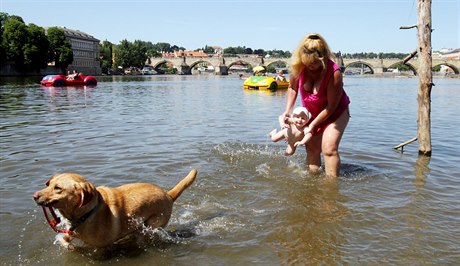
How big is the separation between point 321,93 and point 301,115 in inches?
16.7

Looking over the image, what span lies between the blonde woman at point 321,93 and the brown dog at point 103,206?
102 inches

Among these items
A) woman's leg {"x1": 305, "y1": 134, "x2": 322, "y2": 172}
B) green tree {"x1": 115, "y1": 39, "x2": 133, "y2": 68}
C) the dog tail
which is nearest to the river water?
woman's leg {"x1": 305, "y1": 134, "x2": 322, "y2": 172}

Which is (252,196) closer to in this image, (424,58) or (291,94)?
(291,94)

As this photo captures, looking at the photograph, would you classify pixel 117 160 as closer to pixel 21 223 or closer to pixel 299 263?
pixel 21 223

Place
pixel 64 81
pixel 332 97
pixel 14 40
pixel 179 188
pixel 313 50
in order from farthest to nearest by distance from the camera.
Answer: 1. pixel 14 40
2. pixel 64 81
3. pixel 332 97
4. pixel 313 50
5. pixel 179 188

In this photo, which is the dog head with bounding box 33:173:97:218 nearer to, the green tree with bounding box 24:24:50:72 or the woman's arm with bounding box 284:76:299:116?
the woman's arm with bounding box 284:76:299:116

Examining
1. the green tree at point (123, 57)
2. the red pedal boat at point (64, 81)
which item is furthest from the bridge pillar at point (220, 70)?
the red pedal boat at point (64, 81)

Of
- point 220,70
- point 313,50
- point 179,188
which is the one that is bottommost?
point 179,188

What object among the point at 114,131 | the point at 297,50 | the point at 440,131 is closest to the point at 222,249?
the point at 297,50

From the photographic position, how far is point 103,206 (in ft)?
12.5

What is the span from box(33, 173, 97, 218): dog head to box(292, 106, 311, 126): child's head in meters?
3.39

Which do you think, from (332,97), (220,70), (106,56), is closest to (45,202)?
(332,97)

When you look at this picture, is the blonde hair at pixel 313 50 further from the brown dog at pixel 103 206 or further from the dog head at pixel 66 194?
the dog head at pixel 66 194

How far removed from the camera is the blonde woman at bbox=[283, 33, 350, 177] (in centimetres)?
571
